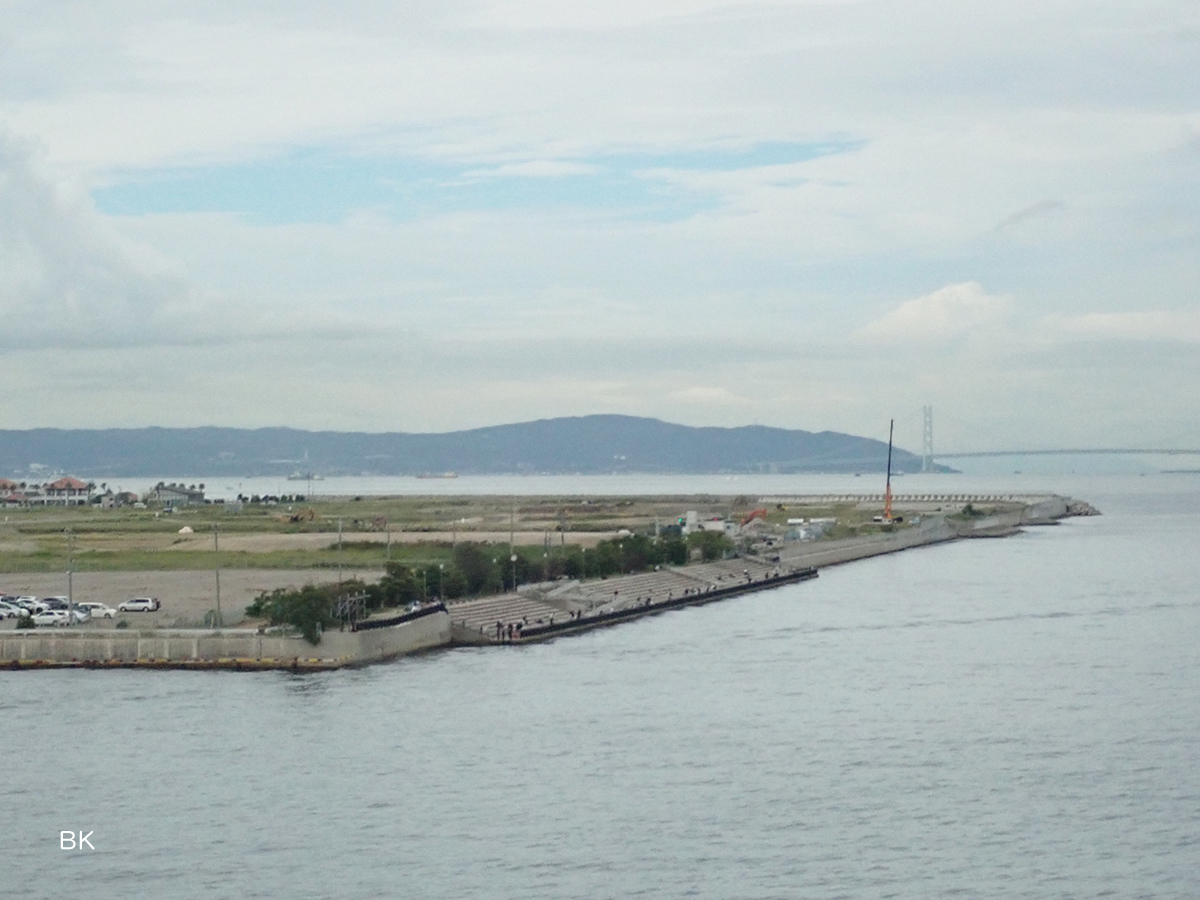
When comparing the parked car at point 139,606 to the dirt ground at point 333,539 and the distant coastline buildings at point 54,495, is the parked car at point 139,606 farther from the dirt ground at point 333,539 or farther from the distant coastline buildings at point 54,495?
the distant coastline buildings at point 54,495

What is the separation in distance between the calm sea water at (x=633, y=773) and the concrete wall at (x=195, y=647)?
91 cm

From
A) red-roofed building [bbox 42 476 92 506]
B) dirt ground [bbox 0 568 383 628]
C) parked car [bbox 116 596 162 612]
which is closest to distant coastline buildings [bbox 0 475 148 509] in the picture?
red-roofed building [bbox 42 476 92 506]

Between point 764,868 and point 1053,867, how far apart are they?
3.50 m

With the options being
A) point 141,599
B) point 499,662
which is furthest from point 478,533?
point 499,662

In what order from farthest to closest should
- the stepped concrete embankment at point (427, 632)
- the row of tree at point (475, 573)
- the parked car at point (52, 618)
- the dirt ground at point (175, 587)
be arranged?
1. the dirt ground at point (175, 587)
2. the parked car at point (52, 618)
3. the row of tree at point (475, 573)
4. the stepped concrete embankment at point (427, 632)

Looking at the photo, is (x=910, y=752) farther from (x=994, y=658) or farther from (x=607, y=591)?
(x=607, y=591)

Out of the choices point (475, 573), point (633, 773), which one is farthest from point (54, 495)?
point (633, 773)

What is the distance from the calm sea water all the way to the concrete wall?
0.91m

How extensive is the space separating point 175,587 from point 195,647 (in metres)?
15.8

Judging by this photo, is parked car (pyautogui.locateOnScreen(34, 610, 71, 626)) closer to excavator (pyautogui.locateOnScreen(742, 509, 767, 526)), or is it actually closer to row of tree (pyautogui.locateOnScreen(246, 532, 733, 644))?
row of tree (pyautogui.locateOnScreen(246, 532, 733, 644))

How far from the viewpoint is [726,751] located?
28.2 metres

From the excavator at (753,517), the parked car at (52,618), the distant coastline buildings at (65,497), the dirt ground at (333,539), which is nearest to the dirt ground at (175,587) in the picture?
the parked car at (52,618)

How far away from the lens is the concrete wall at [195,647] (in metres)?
38.4

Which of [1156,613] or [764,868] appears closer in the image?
[764,868]
